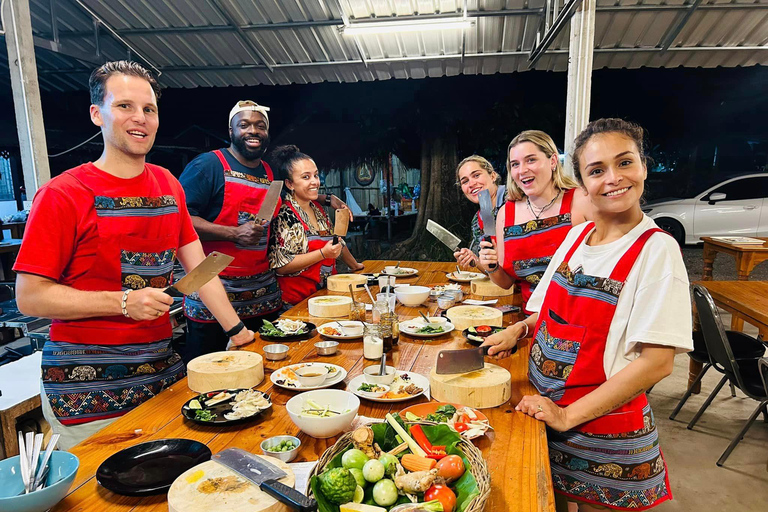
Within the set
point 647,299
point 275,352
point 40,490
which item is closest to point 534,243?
point 647,299

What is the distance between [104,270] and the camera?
1.83 meters

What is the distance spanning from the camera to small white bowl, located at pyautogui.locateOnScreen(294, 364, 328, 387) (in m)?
1.80

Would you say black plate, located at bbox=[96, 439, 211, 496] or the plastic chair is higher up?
black plate, located at bbox=[96, 439, 211, 496]

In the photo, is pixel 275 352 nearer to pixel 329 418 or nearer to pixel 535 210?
pixel 329 418

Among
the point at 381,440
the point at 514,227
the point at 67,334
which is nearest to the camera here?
the point at 381,440

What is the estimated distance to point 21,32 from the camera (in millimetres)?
3834

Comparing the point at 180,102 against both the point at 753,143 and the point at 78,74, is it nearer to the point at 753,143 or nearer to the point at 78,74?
the point at 78,74

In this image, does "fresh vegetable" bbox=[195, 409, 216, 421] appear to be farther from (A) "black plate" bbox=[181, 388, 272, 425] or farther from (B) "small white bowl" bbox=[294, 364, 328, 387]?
(B) "small white bowl" bbox=[294, 364, 328, 387]

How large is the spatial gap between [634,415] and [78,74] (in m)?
9.29

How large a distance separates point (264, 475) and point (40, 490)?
0.50 metres

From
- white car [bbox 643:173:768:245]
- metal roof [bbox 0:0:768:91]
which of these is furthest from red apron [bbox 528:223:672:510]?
white car [bbox 643:173:768:245]

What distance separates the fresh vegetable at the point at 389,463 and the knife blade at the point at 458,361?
582mm

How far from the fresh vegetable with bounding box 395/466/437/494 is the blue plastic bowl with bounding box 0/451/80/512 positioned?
2.64ft

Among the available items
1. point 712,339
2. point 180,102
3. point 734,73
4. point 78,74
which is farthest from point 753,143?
point 78,74
